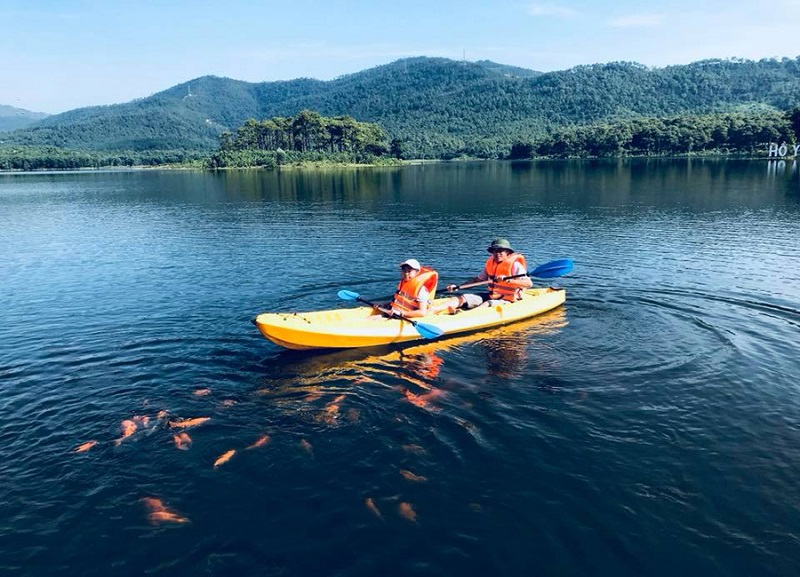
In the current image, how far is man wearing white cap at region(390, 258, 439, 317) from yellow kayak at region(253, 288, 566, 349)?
38cm

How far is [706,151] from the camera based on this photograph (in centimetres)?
15275

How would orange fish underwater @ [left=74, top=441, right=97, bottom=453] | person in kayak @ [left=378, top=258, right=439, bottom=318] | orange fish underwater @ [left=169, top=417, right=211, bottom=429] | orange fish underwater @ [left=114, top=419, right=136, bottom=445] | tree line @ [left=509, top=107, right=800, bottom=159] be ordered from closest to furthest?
1. orange fish underwater @ [left=74, top=441, right=97, bottom=453]
2. orange fish underwater @ [left=114, top=419, right=136, bottom=445]
3. orange fish underwater @ [left=169, top=417, right=211, bottom=429]
4. person in kayak @ [left=378, top=258, right=439, bottom=318]
5. tree line @ [left=509, top=107, right=800, bottom=159]

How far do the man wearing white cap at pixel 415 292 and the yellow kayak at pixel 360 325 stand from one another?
38cm

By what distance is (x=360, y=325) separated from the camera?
17031 millimetres

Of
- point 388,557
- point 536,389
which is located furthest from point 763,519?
point 388,557

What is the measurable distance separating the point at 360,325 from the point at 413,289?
2.19 metres

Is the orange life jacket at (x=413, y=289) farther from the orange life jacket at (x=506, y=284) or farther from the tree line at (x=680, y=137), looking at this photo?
the tree line at (x=680, y=137)

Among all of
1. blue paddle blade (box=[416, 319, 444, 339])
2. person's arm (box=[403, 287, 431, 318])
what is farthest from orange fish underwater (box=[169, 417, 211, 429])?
person's arm (box=[403, 287, 431, 318])

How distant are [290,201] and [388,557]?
57107 millimetres

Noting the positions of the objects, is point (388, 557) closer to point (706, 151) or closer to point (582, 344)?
point (582, 344)

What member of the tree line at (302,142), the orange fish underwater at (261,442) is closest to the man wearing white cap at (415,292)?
the orange fish underwater at (261,442)

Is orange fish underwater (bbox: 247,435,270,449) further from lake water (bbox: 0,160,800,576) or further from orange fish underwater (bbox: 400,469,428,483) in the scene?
orange fish underwater (bbox: 400,469,428,483)

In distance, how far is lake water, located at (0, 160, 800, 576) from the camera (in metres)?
9.06

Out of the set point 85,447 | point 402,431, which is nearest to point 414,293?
point 402,431
